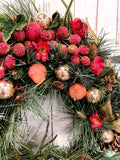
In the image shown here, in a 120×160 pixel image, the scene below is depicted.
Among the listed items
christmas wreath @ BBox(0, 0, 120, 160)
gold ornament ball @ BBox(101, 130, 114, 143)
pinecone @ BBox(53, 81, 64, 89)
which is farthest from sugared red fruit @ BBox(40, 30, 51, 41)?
gold ornament ball @ BBox(101, 130, 114, 143)

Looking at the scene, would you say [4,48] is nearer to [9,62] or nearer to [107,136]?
[9,62]

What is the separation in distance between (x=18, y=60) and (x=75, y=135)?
23 centimetres

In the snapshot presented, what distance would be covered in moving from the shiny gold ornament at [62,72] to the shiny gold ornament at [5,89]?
108 millimetres

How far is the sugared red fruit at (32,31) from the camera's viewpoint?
1.43 feet

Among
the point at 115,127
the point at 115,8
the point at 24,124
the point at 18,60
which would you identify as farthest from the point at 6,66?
the point at 115,8

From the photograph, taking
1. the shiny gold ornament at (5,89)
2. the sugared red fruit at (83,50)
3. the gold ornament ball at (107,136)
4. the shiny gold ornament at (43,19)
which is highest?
the shiny gold ornament at (43,19)

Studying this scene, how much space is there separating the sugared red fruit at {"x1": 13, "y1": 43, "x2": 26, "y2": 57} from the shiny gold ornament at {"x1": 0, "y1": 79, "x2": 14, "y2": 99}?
0.07 meters

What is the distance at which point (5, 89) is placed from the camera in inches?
16.4

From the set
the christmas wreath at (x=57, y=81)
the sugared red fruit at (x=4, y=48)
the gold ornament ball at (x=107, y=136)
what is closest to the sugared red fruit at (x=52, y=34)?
the christmas wreath at (x=57, y=81)

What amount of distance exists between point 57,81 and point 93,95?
95 millimetres

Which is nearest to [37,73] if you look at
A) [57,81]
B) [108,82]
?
[57,81]

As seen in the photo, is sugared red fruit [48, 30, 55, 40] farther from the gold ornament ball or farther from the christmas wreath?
the gold ornament ball

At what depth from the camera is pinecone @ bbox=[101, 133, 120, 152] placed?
0.50 m

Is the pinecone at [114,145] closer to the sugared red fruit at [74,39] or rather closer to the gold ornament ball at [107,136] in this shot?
the gold ornament ball at [107,136]
